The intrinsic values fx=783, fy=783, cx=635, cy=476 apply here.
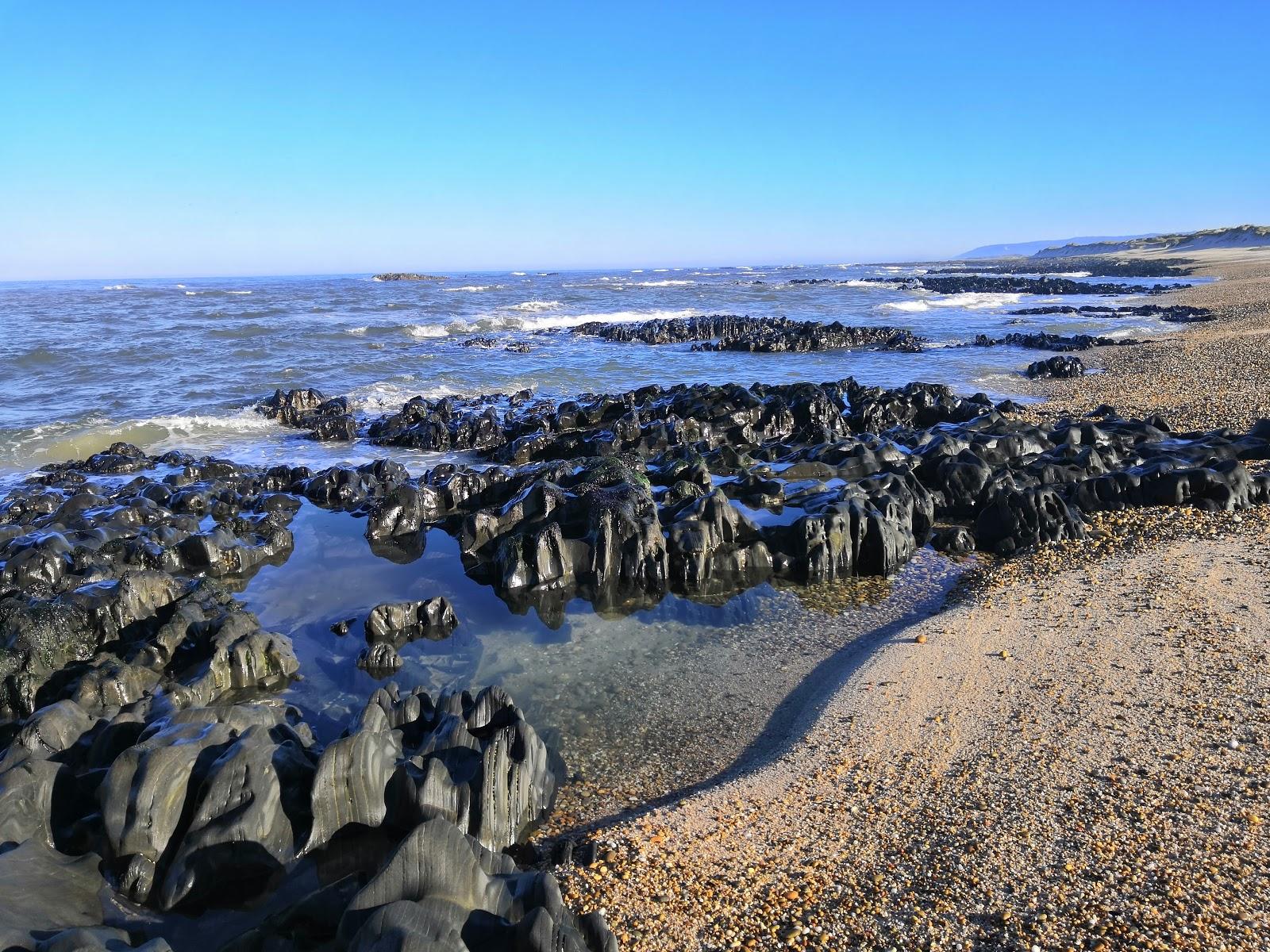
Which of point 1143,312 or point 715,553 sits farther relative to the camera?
point 1143,312

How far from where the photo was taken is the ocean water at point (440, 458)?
6.46 meters

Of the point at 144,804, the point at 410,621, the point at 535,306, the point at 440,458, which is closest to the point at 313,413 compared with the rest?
the point at 440,458

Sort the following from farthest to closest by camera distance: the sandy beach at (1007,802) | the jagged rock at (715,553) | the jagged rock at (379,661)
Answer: the jagged rock at (715,553) → the jagged rock at (379,661) → the sandy beach at (1007,802)

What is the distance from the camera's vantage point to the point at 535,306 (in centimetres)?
5353

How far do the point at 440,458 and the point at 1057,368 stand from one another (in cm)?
1826

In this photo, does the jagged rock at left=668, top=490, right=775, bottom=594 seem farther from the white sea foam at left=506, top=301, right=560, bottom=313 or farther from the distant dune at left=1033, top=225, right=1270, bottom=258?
the distant dune at left=1033, top=225, right=1270, bottom=258

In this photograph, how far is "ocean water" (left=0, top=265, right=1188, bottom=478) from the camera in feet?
59.5

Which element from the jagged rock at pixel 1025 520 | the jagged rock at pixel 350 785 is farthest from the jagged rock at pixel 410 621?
the jagged rock at pixel 1025 520

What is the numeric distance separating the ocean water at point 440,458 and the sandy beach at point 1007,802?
682 mm

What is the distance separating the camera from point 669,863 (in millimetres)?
4449

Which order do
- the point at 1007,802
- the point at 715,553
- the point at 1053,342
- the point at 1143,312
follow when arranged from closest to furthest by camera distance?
the point at 1007,802, the point at 715,553, the point at 1053,342, the point at 1143,312

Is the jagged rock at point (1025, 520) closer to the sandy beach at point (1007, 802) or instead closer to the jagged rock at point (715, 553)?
the sandy beach at point (1007, 802)

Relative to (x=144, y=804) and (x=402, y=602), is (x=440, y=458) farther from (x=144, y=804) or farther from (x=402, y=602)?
(x=144, y=804)

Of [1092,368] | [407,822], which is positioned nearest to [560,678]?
[407,822]
